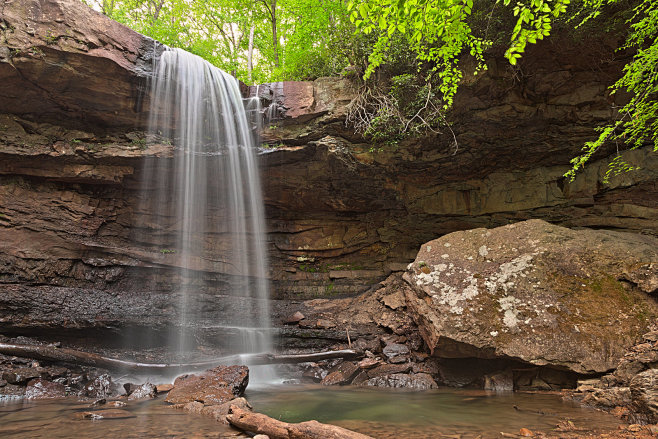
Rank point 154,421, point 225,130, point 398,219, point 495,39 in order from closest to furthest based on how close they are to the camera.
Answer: point 154,421
point 495,39
point 225,130
point 398,219

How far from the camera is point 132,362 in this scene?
650 cm

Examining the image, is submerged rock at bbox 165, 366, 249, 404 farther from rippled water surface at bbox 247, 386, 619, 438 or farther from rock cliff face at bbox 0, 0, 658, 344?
rock cliff face at bbox 0, 0, 658, 344

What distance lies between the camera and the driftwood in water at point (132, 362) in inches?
241

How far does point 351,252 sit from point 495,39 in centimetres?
702

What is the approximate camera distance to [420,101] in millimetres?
8172

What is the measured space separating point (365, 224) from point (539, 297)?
6242 mm

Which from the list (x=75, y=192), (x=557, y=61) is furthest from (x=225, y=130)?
(x=557, y=61)

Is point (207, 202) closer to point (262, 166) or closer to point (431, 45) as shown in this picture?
point (262, 166)

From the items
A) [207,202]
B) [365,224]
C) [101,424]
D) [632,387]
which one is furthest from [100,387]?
[365,224]

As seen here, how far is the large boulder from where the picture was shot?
5.07 metres

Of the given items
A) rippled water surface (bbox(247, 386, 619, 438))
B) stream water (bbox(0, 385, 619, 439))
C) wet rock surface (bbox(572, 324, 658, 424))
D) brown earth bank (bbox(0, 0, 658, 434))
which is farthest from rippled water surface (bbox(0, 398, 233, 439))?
wet rock surface (bbox(572, 324, 658, 424))

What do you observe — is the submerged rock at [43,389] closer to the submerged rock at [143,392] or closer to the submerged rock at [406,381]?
the submerged rock at [143,392]

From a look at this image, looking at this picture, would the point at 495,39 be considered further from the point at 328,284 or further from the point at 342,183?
the point at 328,284

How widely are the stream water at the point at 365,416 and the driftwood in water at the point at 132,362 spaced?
154 centimetres
